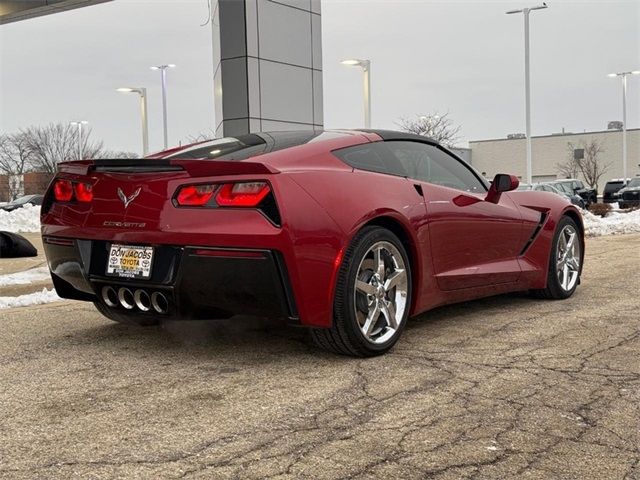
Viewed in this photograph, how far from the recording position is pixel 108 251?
3.93m

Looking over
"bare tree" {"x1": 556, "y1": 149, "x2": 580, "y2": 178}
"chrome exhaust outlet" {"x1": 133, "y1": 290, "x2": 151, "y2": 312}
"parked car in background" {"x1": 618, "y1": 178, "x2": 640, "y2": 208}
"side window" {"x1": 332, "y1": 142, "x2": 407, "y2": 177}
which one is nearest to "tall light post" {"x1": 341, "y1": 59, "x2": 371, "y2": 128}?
"parked car in background" {"x1": 618, "y1": 178, "x2": 640, "y2": 208}

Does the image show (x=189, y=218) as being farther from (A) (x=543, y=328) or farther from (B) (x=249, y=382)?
(A) (x=543, y=328)

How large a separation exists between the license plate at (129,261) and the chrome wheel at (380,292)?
1103 mm

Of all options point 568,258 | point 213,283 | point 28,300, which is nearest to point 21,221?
point 28,300

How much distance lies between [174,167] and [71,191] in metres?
0.80

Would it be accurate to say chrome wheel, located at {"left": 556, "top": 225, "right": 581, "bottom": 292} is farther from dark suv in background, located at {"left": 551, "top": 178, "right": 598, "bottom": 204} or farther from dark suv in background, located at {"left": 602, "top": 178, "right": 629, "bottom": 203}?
dark suv in background, located at {"left": 602, "top": 178, "right": 629, "bottom": 203}

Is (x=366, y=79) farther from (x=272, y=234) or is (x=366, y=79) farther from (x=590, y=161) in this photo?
(x=590, y=161)

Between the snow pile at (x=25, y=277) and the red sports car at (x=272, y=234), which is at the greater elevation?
the red sports car at (x=272, y=234)

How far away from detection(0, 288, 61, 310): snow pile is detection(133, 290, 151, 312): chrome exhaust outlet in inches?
114

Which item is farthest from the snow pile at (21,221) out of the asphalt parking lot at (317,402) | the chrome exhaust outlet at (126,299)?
the chrome exhaust outlet at (126,299)

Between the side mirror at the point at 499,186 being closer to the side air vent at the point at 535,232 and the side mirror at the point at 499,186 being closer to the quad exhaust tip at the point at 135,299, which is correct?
the side air vent at the point at 535,232

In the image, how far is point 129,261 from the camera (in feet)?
12.6

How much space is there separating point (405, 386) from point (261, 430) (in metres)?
0.88

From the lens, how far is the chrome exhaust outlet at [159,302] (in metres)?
3.77
